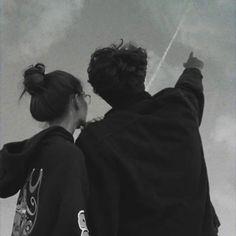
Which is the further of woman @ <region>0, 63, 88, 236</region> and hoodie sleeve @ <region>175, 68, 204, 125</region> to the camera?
hoodie sleeve @ <region>175, 68, 204, 125</region>

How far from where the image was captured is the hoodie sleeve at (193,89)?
7.47 feet

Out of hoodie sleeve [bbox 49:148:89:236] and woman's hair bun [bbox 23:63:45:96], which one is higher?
woman's hair bun [bbox 23:63:45:96]

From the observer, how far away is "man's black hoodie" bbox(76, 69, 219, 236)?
6.66 ft

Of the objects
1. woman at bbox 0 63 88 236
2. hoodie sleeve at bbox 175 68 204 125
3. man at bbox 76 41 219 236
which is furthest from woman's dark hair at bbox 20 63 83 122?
hoodie sleeve at bbox 175 68 204 125

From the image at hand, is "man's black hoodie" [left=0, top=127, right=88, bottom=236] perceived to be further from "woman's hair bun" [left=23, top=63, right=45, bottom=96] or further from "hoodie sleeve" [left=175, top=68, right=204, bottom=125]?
"hoodie sleeve" [left=175, top=68, right=204, bottom=125]

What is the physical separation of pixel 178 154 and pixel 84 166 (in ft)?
1.19

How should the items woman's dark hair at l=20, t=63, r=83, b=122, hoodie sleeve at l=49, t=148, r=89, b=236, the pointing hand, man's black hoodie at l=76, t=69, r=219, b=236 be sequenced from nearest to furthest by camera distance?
hoodie sleeve at l=49, t=148, r=89, b=236, man's black hoodie at l=76, t=69, r=219, b=236, woman's dark hair at l=20, t=63, r=83, b=122, the pointing hand

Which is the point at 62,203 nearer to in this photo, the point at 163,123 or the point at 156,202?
the point at 156,202

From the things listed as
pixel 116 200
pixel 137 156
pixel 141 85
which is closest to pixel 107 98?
pixel 141 85

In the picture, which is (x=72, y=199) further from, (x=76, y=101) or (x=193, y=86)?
(x=193, y=86)

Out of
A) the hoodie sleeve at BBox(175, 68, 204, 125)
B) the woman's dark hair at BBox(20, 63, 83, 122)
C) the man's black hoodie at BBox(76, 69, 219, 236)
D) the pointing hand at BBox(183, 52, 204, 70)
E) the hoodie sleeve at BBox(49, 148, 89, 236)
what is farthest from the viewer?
the pointing hand at BBox(183, 52, 204, 70)

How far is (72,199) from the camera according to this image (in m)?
1.95

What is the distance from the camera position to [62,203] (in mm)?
1965

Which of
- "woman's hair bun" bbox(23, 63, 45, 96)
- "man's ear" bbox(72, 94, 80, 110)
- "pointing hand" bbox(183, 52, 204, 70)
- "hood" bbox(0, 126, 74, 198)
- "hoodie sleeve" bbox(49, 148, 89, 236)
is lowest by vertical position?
"hoodie sleeve" bbox(49, 148, 89, 236)
